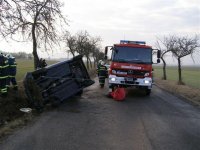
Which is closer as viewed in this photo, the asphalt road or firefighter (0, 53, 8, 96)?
the asphalt road

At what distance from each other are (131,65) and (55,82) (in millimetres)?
5128

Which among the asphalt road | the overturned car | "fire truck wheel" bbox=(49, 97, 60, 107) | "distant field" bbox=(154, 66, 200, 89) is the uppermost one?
the overturned car

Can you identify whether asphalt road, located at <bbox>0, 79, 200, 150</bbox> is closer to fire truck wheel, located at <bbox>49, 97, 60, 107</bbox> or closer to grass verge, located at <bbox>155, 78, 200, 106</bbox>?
fire truck wheel, located at <bbox>49, 97, 60, 107</bbox>

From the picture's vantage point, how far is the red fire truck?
1800cm

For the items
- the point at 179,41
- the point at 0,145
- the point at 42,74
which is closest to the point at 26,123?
the point at 0,145

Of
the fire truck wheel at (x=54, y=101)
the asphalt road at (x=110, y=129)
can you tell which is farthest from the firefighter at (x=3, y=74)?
the asphalt road at (x=110, y=129)

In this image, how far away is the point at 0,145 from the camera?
7.69 metres

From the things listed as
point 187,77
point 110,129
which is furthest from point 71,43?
point 110,129

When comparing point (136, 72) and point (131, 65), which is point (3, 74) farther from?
point (136, 72)

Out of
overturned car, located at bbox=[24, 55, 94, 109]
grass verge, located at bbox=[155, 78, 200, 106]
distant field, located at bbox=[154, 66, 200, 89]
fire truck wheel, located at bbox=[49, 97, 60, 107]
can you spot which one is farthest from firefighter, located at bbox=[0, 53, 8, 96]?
distant field, located at bbox=[154, 66, 200, 89]

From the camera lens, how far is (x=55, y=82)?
553 inches

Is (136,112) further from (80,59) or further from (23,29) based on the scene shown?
(23,29)

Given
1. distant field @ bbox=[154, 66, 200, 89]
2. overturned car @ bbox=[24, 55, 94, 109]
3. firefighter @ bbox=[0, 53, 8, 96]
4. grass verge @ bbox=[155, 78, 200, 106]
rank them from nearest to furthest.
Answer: overturned car @ bbox=[24, 55, 94, 109] < firefighter @ bbox=[0, 53, 8, 96] < grass verge @ bbox=[155, 78, 200, 106] < distant field @ bbox=[154, 66, 200, 89]

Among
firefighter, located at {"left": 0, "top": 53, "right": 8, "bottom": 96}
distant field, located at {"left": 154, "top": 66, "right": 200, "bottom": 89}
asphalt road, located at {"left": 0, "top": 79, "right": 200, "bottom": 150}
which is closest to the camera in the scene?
asphalt road, located at {"left": 0, "top": 79, "right": 200, "bottom": 150}
